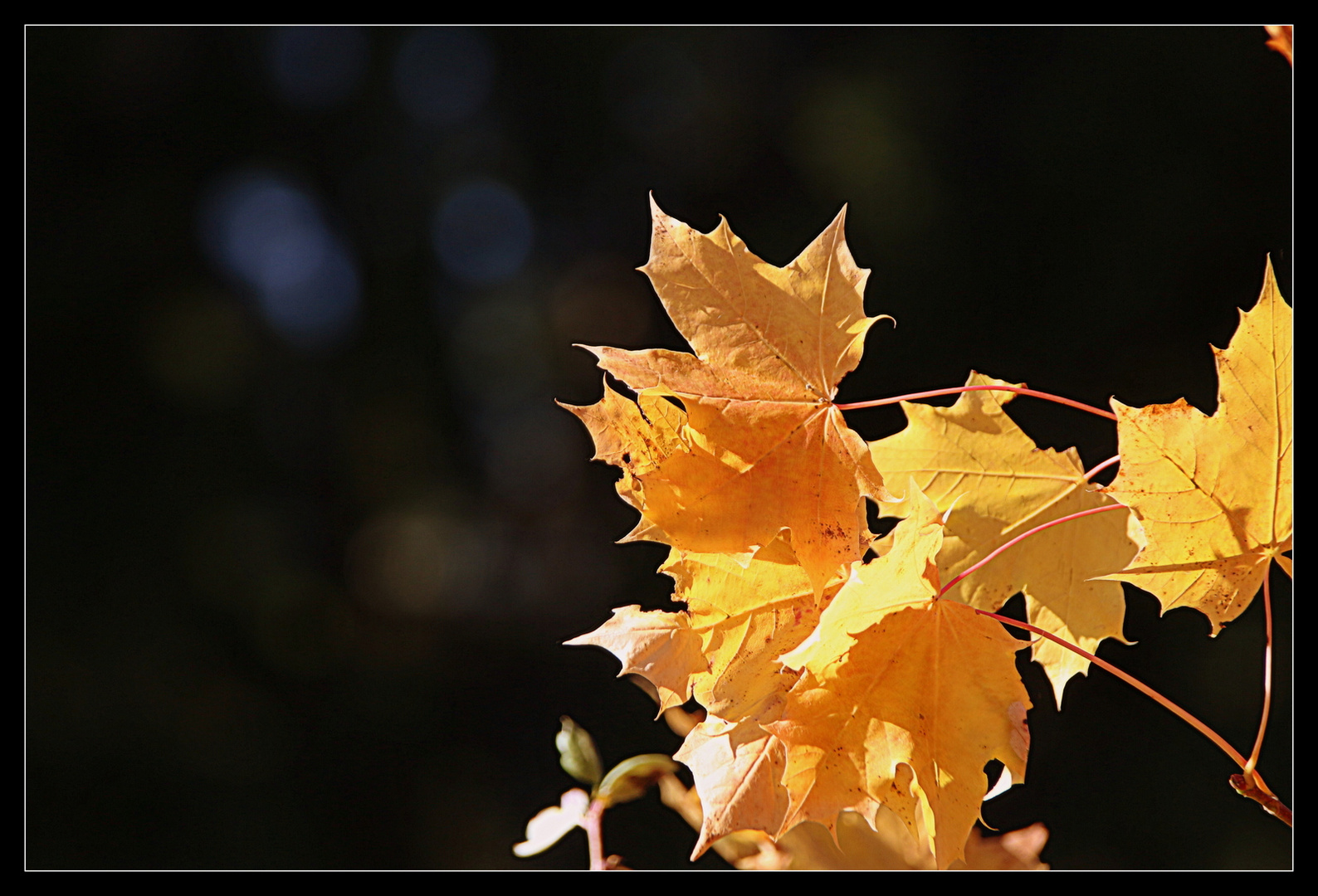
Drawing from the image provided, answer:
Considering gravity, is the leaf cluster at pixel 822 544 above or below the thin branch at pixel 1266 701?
above

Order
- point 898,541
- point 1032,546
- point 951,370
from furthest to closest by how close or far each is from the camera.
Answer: point 951,370
point 1032,546
point 898,541

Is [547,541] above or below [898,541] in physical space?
below

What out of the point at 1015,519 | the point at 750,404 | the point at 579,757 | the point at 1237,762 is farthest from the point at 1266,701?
the point at 579,757

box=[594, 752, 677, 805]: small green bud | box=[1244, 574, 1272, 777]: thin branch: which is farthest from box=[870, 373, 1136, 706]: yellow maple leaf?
box=[594, 752, 677, 805]: small green bud

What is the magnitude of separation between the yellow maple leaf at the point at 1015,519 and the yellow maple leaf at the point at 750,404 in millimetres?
88

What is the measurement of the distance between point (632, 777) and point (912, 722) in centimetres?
21

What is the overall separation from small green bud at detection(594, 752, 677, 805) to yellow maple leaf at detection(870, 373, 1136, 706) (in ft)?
0.66

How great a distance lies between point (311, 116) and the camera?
135 centimetres

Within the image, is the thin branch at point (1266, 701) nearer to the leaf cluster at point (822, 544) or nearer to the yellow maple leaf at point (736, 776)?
the leaf cluster at point (822, 544)

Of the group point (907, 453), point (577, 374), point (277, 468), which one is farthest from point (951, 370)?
point (277, 468)

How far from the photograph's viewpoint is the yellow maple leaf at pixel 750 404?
1.06 ft

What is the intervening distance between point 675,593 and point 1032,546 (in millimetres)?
192

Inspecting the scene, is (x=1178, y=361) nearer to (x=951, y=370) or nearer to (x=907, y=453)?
(x=951, y=370)

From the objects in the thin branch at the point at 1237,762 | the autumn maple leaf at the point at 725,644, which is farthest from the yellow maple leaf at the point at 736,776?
the thin branch at the point at 1237,762
